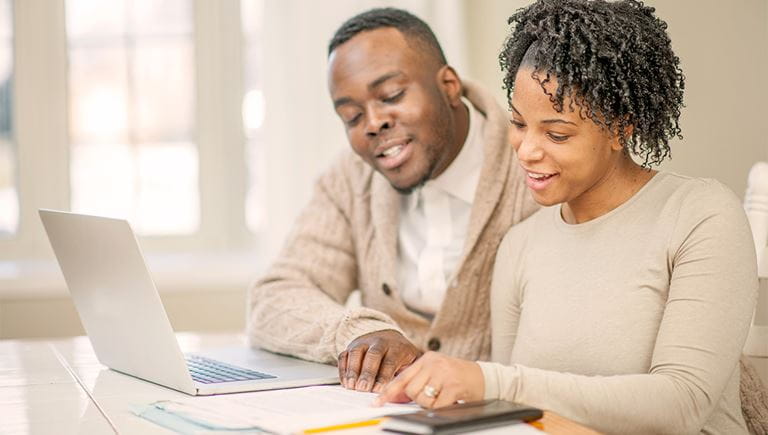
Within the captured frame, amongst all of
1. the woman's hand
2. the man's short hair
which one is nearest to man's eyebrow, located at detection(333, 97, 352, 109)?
the man's short hair

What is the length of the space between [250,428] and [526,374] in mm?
312

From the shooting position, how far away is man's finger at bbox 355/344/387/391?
1338mm

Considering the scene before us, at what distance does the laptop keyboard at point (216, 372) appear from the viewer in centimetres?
141

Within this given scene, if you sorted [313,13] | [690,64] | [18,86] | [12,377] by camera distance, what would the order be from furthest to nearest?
[18,86] < [313,13] < [690,64] < [12,377]

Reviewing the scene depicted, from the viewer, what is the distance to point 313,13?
307 cm

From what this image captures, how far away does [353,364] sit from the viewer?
1.38 meters

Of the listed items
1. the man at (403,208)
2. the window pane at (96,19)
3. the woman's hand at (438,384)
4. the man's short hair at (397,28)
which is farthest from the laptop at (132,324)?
the window pane at (96,19)

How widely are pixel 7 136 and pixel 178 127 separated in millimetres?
536

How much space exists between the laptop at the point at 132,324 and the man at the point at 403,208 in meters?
0.16

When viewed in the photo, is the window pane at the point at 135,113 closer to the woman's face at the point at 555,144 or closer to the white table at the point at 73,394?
the white table at the point at 73,394

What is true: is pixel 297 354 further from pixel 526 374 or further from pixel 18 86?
pixel 18 86

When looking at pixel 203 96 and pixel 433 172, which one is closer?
pixel 433 172

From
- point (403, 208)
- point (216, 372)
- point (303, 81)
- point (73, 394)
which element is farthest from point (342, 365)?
point (303, 81)

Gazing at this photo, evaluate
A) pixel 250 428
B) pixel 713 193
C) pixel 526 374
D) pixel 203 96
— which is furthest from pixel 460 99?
pixel 203 96
